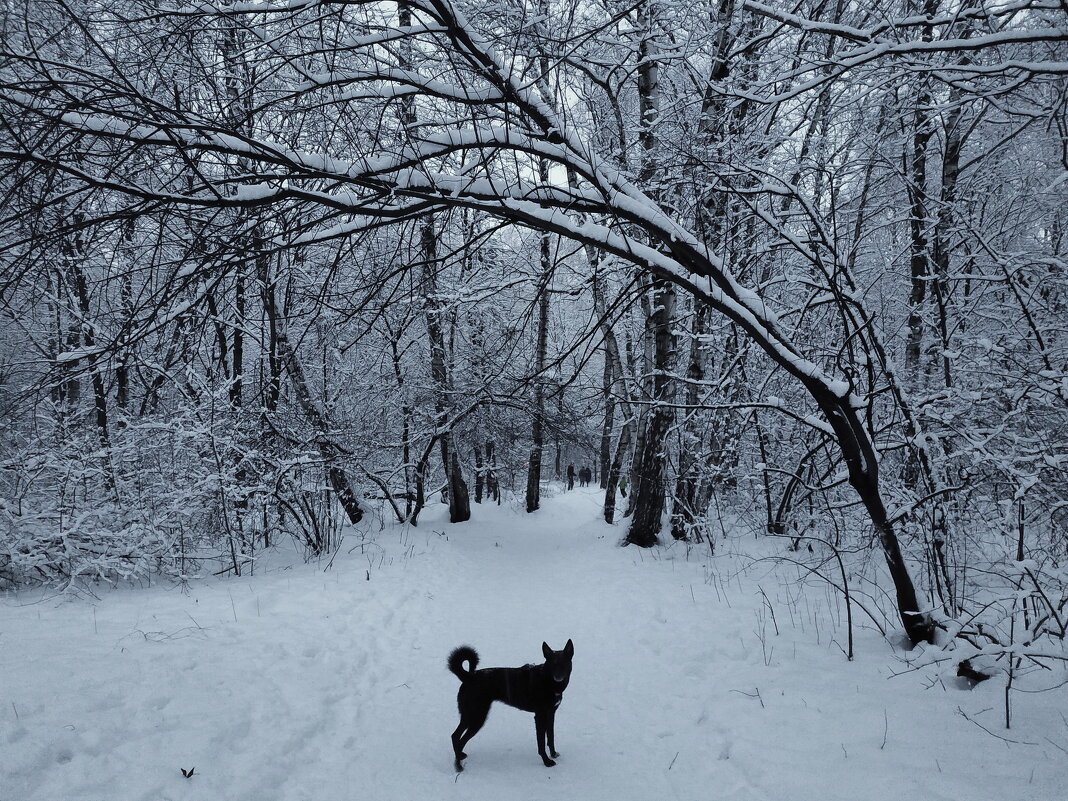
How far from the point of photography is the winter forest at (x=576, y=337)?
2918 millimetres

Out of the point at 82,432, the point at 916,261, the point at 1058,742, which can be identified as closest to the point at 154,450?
the point at 82,432

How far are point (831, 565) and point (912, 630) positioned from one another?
2.45 metres

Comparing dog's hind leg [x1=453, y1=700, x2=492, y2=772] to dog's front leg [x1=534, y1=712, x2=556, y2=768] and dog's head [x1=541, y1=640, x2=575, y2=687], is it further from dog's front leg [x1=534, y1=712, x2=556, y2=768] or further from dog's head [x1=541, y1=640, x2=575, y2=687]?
dog's head [x1=541, y1=640, x2=575, y2=687]

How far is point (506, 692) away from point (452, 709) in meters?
1.26

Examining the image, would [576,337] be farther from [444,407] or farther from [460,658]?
[444,407]

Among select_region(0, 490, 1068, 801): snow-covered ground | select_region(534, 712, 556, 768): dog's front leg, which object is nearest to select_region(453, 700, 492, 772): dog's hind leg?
select_region(0, 490, 1068, 801): snow-covered ground

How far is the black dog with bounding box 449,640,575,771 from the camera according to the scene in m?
3.33

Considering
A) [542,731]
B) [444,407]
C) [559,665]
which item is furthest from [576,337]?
[444,407]

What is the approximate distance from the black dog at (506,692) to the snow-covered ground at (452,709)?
255 millimetres

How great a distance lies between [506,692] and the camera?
3.39m

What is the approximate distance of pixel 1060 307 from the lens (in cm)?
482

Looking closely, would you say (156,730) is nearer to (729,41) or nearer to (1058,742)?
(1058,742)

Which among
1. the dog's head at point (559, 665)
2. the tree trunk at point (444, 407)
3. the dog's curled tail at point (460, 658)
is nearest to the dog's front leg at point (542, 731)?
the dog's head at point (559, 665)

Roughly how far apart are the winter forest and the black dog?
0.27 metres
